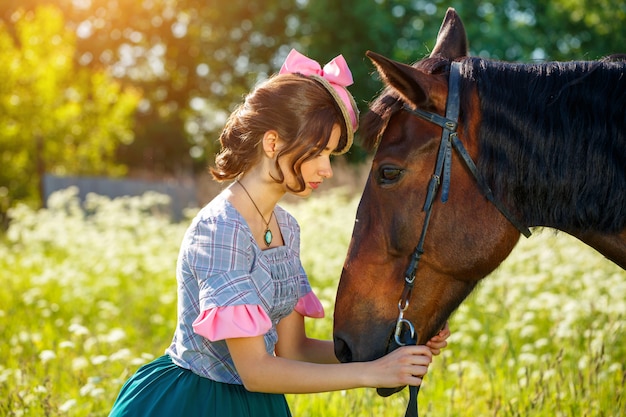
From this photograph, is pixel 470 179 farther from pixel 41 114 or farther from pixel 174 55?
pixel 174 55

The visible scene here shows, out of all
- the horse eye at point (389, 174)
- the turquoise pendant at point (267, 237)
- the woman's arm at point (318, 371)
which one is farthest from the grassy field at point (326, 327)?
the turquoise pendant at point (267, 237)

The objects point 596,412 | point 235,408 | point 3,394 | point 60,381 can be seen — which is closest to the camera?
point 235,408

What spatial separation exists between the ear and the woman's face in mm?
57

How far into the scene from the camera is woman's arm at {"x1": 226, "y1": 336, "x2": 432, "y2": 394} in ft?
6.57

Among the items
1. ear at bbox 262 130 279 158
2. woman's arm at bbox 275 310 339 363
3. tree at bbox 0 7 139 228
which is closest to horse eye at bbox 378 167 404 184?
ear at bbox 262 130 279 158

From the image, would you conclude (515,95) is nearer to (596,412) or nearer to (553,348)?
(596,412)

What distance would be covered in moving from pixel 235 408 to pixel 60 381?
200 cm

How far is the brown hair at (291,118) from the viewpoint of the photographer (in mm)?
2223

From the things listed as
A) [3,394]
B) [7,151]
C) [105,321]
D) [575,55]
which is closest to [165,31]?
[7,151]

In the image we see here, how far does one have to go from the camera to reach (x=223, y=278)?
2.10 metres

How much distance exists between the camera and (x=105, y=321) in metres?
5.79

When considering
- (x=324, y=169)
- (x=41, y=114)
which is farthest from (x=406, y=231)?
(x=41, y=114)

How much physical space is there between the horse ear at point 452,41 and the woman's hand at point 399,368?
1.13 metres

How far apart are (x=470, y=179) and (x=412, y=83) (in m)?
0.37
